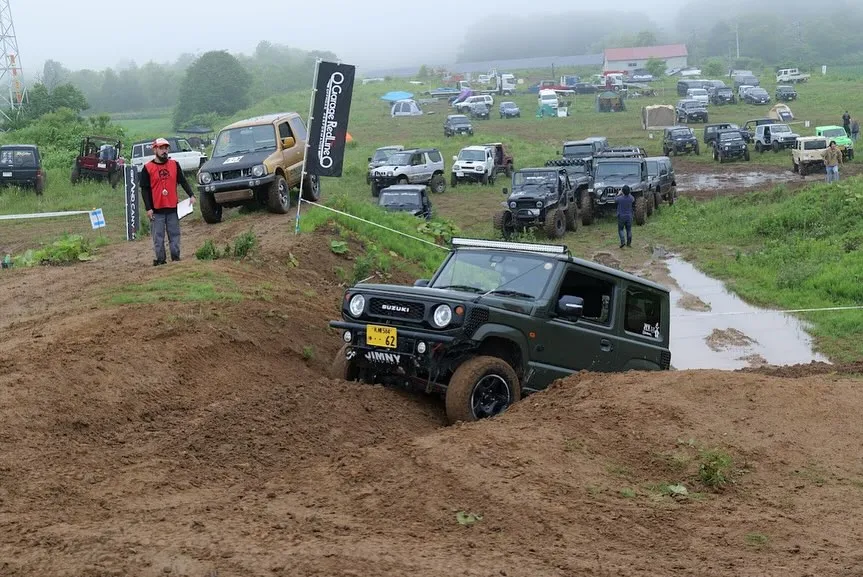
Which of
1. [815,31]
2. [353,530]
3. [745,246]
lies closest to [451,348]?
[353,530]

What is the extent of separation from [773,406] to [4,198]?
2608cm

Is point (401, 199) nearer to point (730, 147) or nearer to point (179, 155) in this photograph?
point (179, 155)

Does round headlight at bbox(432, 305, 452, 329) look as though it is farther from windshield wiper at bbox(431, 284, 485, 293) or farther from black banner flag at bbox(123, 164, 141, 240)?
black banner flag at bbox(123, 164, 141, 240)

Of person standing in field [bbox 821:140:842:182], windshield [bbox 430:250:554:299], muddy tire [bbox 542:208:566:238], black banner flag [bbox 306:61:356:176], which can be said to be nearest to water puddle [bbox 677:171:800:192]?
person standing in field [bbox 821:140:842:182]

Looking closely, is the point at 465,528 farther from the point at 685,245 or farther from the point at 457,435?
the point at 685,245

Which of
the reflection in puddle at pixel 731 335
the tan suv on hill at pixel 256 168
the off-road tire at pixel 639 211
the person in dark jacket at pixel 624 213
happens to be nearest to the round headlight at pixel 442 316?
the reflection in puddle at pixel 731 335

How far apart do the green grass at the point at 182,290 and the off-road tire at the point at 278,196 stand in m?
6.26

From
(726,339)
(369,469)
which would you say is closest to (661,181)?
(726,339)

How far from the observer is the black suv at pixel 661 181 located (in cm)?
3228

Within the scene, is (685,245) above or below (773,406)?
below

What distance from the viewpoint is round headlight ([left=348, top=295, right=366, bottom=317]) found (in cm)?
911

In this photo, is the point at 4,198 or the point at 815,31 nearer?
the point at 4,198

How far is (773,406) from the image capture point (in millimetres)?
8453

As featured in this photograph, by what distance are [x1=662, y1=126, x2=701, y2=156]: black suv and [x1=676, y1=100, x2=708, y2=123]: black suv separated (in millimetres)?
16104
